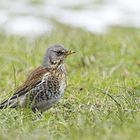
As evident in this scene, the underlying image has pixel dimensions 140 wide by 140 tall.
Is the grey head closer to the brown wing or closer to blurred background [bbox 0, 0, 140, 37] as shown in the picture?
the brown wing

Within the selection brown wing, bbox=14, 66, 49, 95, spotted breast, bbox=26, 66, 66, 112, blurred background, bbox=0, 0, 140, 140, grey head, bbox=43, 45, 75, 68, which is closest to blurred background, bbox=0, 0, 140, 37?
blurred background, bbox=0, 0, 140, 140

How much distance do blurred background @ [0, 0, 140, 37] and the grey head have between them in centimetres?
470

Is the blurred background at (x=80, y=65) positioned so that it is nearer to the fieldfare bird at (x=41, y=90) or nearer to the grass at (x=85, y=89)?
the grass at (x=85, y=89)

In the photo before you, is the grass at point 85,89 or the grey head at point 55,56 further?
the grey head at point 55,56

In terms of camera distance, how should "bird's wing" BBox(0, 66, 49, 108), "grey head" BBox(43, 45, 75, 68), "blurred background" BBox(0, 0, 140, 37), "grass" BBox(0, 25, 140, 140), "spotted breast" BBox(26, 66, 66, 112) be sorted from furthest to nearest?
1. "blurred background" BBox(0, 0, 140, 37)
2. "grey head" BBox(43, 45, 75, 68)
3. "bird's wing" BBox(0, 66, 49, 108)
4. "spotted breast" BBox(26, 66, 66, 112)
5. "grass" BBox(0, 25, 140, 140)

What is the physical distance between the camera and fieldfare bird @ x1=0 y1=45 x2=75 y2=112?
23.0ft

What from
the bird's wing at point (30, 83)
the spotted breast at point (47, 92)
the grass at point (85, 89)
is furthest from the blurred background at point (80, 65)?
the bird's wing at point (30, 83)

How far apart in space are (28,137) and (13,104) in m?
1.61

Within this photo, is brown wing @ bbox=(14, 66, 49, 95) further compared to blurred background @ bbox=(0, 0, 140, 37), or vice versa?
blurred background @ bbox=(0, 0, 140, 37)

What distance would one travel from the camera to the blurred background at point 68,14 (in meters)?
13.8

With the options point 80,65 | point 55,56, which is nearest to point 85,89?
point 55,56

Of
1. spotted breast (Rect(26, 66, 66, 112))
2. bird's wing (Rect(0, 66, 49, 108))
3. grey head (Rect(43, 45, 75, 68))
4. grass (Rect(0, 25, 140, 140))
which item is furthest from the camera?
grey head (Rect(43, 45, 75, 68))

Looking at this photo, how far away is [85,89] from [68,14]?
7368 millimetres

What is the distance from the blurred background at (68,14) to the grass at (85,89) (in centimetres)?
80
